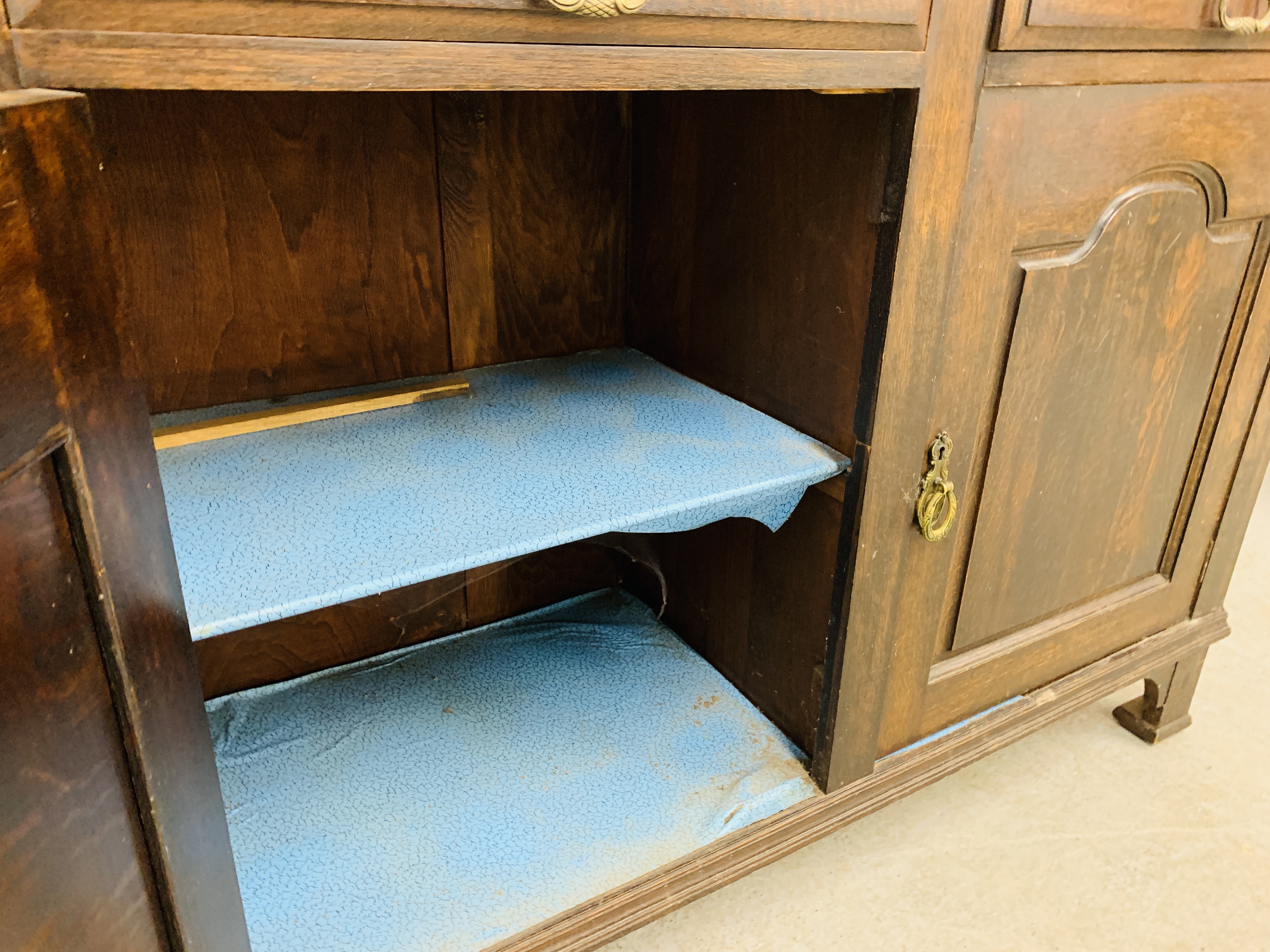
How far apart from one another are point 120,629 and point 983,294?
28.0 inches

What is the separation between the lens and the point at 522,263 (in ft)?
3.56

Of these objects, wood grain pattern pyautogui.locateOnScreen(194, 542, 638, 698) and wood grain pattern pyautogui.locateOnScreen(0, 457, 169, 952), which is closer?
wood grain pattern pyautogui.locateOnScreen(0, 457, 169, 952)

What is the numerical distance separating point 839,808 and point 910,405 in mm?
458

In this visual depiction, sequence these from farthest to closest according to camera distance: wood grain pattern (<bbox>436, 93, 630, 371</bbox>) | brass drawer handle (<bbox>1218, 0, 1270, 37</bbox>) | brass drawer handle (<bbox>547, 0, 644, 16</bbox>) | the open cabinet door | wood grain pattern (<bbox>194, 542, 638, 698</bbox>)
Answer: wood grain pattern (<bbox>194, 542, 638, 698</bbox>), wood grain pattern (<bbox>436, 93, 630, 371</bbox>), brass drawer handle (<bbox>1218, 0, 1270, 37</bbox>), brass drawer handle (<bbox>547, 0, 644, 16</bbox>), the open cabinet door

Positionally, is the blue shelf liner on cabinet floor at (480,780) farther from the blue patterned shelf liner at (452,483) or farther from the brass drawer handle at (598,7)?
the brass drawer handle at (598,7)

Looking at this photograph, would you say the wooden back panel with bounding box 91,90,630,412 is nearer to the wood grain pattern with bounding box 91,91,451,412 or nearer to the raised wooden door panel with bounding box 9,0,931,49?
the wood grain pattern with bounding box 91,91,451,412

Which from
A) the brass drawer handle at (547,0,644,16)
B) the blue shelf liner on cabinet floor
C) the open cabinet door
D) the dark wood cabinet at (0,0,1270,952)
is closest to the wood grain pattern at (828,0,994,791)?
the dark wood cabinet at (0,0,1270,952)

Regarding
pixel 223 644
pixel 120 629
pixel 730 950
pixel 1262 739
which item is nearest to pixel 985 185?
pixel 120 629

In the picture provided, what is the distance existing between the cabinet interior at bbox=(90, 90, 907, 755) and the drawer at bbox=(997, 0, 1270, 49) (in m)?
0.11

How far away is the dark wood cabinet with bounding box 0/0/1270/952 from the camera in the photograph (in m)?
0.46

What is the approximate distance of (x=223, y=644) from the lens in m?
1.08

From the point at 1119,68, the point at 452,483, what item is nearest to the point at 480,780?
the point at 452,483

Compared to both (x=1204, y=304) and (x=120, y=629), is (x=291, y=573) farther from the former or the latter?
(x=1204, y=304)

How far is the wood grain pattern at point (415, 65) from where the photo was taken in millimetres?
455
